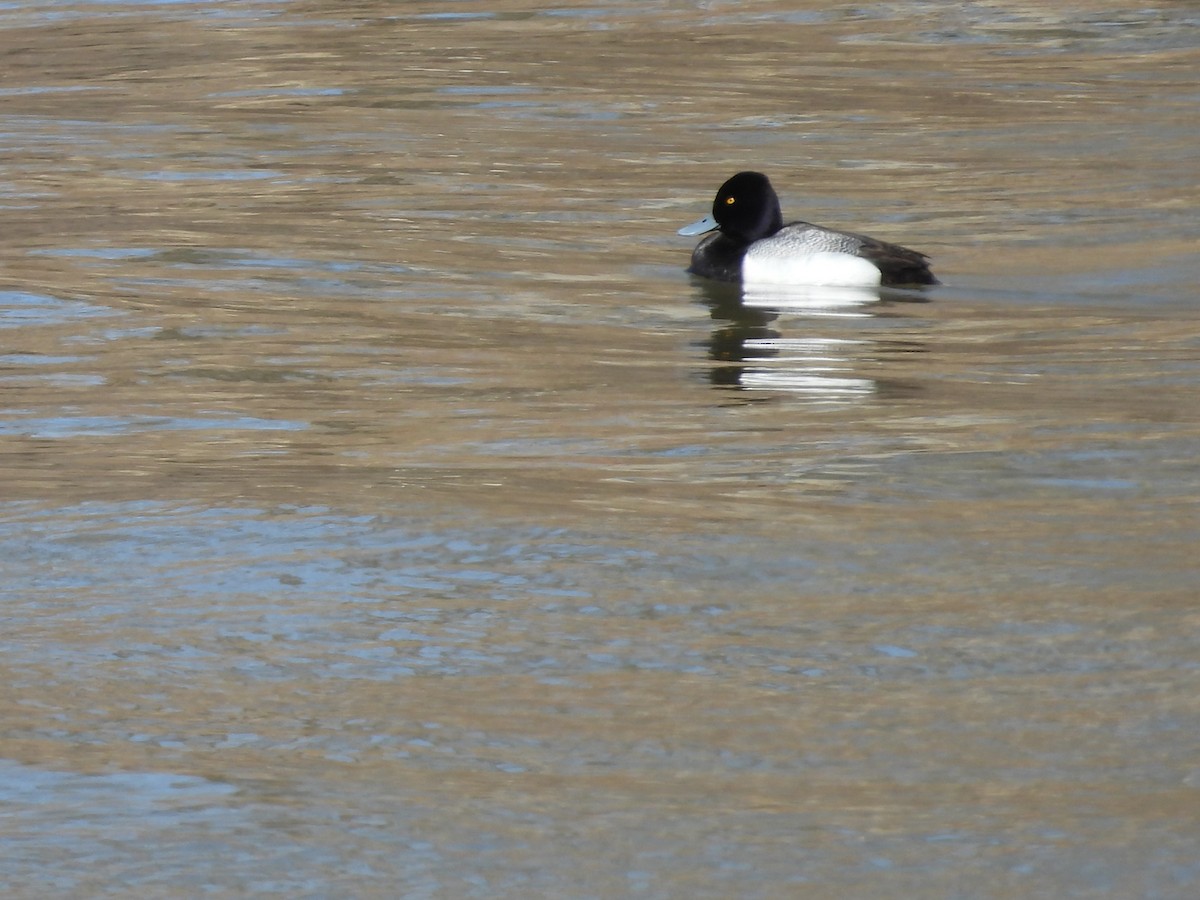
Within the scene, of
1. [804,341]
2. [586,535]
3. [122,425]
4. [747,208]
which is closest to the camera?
[586,535]

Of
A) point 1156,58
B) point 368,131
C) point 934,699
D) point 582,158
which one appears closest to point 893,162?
point 582,158

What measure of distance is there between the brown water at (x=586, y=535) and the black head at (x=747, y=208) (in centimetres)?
48

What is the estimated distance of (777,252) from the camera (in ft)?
35.4

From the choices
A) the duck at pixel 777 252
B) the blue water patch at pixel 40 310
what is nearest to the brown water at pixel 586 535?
the blue water patch at pixel 40 310

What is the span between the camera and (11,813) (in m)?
4.38

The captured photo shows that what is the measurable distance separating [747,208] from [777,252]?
0.40 meters

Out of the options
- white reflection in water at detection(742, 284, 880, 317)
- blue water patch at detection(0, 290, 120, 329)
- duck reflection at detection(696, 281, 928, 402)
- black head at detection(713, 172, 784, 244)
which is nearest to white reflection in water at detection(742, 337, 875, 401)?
duck reflection at detection(696, 281, 928, 402)

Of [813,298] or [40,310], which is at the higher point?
[40,310]

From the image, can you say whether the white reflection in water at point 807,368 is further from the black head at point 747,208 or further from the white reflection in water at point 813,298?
the black head at point 747,208

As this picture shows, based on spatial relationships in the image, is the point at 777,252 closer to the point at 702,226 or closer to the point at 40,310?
the point at 702,226

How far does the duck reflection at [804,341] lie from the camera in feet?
26.6

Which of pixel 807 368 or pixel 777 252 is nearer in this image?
pixel 807 368

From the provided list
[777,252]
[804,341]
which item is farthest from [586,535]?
[777,252]

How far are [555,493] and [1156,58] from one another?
43.6 feet
